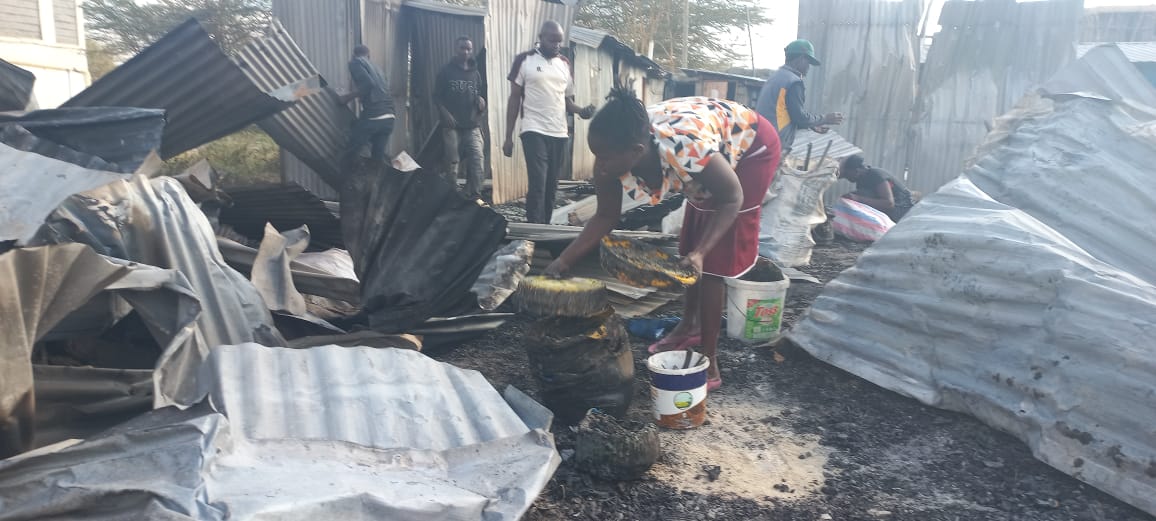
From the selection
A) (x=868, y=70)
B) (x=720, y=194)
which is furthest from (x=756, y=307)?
(x=868, y=70)

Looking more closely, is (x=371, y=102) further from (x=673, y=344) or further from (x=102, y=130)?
(x=673, y=344)

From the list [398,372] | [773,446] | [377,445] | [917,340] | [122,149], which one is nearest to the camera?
[377,445]

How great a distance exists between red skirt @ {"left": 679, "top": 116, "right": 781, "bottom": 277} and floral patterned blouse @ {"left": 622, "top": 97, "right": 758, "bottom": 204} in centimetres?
6

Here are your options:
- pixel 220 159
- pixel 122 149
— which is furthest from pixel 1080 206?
pixel 220 159

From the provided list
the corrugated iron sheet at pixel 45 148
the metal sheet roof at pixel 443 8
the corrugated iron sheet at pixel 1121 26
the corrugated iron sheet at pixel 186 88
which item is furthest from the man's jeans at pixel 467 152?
the corrugated iron sheet at pixel 1121 26

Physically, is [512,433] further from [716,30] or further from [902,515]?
[716,30]

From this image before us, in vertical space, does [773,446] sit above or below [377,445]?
below

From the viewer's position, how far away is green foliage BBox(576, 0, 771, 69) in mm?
19708

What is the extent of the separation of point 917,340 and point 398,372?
222 cm

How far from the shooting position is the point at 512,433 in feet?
7.71

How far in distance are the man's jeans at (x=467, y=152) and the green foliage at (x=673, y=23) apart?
501 inches

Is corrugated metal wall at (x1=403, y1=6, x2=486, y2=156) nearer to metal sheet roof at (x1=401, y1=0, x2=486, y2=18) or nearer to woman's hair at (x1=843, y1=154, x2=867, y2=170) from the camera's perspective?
metal sheet roof at (x1=401, y1=0, x2=486, y2=18)

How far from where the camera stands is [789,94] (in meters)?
6.13

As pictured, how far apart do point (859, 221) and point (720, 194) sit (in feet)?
15.7
